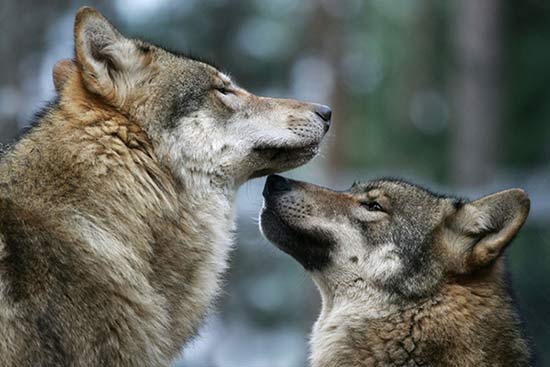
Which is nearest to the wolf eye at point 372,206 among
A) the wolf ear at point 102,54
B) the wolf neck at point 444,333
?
the wolf neck at point 444,333

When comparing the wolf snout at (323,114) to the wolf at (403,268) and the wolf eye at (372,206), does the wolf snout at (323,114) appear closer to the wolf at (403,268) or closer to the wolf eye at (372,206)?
the wolf at (403,268)

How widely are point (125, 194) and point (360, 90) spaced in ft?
74.2

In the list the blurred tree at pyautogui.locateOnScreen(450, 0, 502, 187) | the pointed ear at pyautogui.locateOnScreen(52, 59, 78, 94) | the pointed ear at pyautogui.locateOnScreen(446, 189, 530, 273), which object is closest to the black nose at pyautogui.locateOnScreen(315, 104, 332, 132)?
the pointed ear at pyautogui.locateOnScreen(446, 189, 530, 273)

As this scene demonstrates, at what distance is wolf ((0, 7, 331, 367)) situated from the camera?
436cm

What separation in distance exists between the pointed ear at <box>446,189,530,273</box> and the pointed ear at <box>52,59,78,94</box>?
2.23 metres

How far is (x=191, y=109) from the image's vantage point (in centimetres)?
515

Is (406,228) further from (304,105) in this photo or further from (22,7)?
(22,7)

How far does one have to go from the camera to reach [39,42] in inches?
389

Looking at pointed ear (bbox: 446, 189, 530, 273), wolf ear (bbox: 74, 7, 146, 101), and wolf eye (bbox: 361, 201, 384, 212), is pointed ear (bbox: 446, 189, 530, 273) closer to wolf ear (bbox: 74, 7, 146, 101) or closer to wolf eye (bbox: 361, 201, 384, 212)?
wolf eye (bbox: 361, 201, 384, 212)

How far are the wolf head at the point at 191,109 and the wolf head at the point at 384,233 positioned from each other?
0.30 metres

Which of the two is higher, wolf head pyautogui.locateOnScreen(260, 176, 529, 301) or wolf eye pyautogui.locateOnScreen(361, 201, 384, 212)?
wolf eye pyautogui.locateOnScreen(361, 201, 384, 212)

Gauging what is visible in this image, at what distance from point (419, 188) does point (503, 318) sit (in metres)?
1.02

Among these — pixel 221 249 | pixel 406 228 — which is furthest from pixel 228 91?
pixel 406 228

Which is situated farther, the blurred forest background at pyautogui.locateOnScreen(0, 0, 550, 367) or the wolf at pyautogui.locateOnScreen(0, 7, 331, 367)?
the blurred forest background at pyautogui.locateOnScreen(0, 0, 550, 367)
